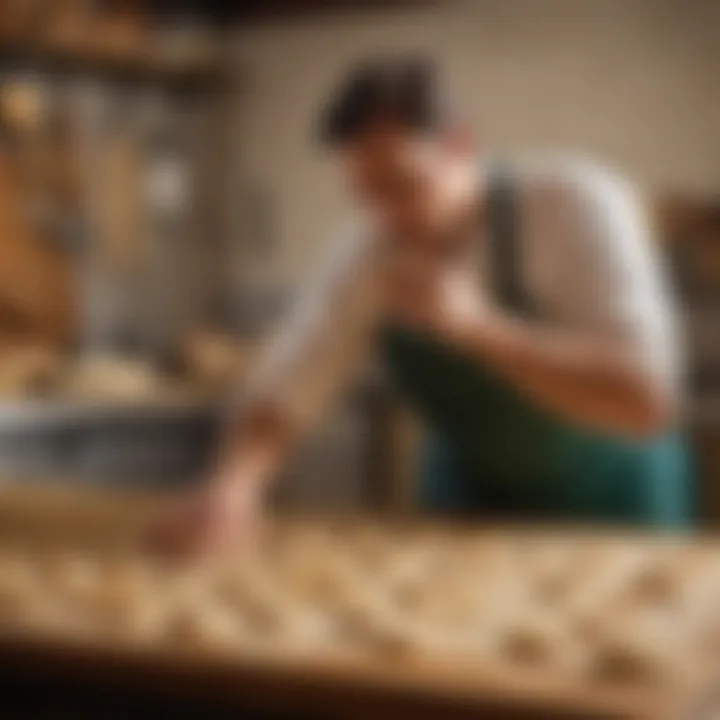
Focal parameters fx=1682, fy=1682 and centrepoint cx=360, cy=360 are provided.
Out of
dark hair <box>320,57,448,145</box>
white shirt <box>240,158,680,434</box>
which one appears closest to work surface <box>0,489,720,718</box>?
white shirt <box>240,158,680,434</box>

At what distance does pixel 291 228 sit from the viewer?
40.4 inches

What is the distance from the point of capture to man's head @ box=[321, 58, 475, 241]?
983 mm

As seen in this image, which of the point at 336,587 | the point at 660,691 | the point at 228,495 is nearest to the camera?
the point at 660,691

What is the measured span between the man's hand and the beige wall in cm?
14

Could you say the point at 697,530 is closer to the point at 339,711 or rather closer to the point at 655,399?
the point at 655,399

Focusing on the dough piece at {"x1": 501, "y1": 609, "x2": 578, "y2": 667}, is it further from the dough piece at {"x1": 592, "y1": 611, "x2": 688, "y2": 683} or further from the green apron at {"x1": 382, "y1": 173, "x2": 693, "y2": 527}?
the green apron at {"x1": 382, "y1": 173, "x2": 693, "y2": 527}

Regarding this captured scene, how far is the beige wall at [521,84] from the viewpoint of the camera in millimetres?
922

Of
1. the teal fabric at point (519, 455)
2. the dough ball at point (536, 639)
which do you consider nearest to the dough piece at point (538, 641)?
the dough ball at point (536, 639)

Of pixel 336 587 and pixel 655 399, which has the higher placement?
pixel 655 399

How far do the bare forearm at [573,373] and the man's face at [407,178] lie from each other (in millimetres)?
74

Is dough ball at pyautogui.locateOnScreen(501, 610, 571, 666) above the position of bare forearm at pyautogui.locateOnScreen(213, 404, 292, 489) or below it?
below

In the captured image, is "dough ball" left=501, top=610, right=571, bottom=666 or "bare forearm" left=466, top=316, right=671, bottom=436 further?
"bare forearm" left=466, top=316, right=671, bottom=436

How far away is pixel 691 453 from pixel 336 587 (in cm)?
21

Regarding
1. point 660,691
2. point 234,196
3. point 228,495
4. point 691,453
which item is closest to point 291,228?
point 234,196
